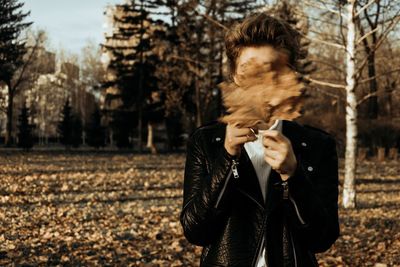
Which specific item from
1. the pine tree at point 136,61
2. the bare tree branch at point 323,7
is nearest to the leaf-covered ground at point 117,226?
the bare tree branch at point 323,7

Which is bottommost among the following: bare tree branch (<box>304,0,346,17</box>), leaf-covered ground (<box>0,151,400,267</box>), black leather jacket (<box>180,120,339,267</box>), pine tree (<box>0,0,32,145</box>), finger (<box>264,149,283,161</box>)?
leaf-covered ground (<box>0,151,400,267</box>)

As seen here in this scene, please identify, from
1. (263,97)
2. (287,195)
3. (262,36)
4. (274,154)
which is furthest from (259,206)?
(262,36)

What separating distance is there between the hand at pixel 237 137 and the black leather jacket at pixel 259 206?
5 centimetres

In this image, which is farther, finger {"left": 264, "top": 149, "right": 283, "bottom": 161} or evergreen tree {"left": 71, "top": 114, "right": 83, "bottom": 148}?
evergreen tree {"left": 71, "top": 114, "right": 83, "bottom": 148}

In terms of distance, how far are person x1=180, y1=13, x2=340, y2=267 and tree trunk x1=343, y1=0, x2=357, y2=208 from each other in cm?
1003

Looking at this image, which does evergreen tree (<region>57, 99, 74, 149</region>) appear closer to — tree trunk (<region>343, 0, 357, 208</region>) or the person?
tree trunk (<region>343, 0, 357, 208</region>)

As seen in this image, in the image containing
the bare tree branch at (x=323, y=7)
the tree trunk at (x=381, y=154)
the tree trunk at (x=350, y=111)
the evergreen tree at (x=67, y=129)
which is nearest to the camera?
the tree trunk at (x=350, y=111)

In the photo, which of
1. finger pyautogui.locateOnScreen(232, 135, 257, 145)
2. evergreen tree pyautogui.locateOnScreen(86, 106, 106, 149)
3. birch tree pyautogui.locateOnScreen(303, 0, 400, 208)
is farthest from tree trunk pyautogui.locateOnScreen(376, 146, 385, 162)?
finger pyautogui.locateOnScreen(232, 135, 257, 145)

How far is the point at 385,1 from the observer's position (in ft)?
40.6

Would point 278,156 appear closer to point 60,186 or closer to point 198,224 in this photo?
point 198,224

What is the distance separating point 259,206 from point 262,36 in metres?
0.61

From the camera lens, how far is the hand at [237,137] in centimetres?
164

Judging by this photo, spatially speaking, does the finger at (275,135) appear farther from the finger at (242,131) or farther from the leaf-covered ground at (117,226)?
the leaf-covered ground at (117,226)

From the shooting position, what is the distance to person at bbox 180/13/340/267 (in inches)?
69.1
